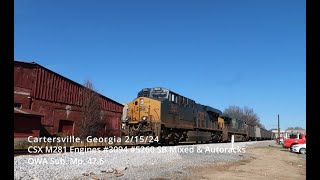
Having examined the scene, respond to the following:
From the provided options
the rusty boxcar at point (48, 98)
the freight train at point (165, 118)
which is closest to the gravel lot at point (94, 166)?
the freight train at point (165, 118)

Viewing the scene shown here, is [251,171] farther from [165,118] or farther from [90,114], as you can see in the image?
[90,114]

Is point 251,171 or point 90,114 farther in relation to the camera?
point 90,114

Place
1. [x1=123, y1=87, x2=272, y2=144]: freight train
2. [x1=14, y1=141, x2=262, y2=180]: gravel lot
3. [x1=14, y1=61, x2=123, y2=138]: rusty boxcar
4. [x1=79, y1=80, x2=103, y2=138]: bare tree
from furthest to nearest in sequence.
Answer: [x1=79, y1=80, x2=103, y2=138]: bare tree < [x1=14, y1=61, x2=123, y2=138]: rusty boxcar < [x1=123, y1=87, x2=272, y2=144]: freight train < [x1=14, y1=141, x2=262, y2=180]: gravel lot

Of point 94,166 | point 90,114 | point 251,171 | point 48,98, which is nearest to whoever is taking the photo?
point 94,166

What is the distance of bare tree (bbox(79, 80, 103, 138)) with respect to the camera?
29781 mm

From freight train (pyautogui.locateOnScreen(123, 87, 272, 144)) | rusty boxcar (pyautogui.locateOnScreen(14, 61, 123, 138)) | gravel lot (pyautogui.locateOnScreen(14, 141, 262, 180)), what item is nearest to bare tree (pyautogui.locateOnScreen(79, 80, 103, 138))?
rusty boxcar (pyautogui.locateOnScreen(14, 61, 123, 138))

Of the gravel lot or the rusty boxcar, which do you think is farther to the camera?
the rusty boxcar

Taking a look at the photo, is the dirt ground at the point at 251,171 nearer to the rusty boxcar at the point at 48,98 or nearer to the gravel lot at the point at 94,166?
the gravel lot at the point at 94,166

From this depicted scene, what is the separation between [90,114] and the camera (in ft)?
98.6

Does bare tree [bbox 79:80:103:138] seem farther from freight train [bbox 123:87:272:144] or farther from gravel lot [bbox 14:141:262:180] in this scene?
gravel lot [bbox 14:141:262:180]

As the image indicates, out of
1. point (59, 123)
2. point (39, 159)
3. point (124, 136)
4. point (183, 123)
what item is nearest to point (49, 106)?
point (59, 123)

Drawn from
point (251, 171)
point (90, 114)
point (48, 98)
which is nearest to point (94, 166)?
point (251, 171)

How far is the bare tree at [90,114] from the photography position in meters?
29.8

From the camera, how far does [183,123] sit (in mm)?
26578
